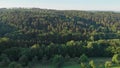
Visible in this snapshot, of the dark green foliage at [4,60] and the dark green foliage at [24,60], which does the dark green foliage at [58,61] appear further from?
the dark green foliage at [4,60]

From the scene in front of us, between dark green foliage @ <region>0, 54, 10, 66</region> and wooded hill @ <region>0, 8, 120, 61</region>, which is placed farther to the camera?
wooded hill @ <region>0, 8, 120, 61</region>

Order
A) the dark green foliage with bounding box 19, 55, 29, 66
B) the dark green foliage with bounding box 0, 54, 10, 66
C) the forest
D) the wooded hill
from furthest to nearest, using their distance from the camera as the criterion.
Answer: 1. the wooded hill
2. the forest
3. the dark green foliage with bounding box 19, 55, 29, 66
4. the dark green foliage with bounding box 0, 54, 10, 66

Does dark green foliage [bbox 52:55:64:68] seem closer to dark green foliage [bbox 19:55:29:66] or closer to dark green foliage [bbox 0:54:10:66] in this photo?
dark green foliage [bbox 19:55:29:66]

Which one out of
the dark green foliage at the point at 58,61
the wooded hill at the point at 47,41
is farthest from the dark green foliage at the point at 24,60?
the dark green foliage at the point at 58,61

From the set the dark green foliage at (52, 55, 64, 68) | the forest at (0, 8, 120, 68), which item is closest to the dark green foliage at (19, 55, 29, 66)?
the forest at (0, 8, 120, 68)

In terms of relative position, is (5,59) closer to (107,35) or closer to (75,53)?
(75,53)

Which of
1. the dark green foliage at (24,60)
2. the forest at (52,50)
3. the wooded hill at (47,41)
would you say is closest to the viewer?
the dark green foliage at (24,60)

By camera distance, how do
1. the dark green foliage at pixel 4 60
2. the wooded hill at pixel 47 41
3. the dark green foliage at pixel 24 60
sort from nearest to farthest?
the dark green foliage at pixel 4 60 → the dark green foliage at pixel 24 60 → the wooded hill at pixel 47 41

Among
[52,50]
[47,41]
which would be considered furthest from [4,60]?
[47,41]

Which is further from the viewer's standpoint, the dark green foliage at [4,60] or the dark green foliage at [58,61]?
the dark green foliage at [58,61]

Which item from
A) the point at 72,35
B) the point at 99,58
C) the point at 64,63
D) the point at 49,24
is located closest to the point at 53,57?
the point at 64,63

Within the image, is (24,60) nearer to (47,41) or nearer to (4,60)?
(4,60)
